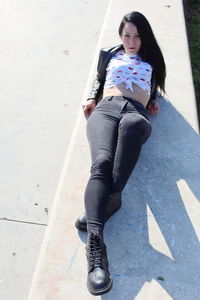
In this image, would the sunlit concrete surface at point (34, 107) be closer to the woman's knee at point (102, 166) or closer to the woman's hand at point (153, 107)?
the woman's knee at point (102, 166)

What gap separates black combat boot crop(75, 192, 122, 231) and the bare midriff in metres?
0.87

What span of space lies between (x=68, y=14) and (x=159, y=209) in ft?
11.0

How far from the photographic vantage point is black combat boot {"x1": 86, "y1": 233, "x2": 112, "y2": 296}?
214 cm

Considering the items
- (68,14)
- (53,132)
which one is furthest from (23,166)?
(68,14)

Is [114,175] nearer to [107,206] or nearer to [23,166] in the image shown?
[107,206]

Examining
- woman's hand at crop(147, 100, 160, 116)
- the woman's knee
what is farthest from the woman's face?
the woman's knee

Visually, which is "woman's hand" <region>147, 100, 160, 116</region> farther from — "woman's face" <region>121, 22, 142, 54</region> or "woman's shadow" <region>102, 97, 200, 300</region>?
"woman's face" <region>121, 22, 142, 54</region>

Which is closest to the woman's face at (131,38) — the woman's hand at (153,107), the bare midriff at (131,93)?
the bare midriff at (131,93)

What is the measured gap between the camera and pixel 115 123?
275 centimetres

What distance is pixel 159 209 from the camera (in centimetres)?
271

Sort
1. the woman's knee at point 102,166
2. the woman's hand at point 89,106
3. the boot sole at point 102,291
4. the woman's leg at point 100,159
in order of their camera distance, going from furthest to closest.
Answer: the woman's hand at point 89,106 < the woman's knee at point 102,166 < the woman's leg at point 100,159 < the boot sole at point 102,291

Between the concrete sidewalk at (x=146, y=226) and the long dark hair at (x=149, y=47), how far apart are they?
1.18ft

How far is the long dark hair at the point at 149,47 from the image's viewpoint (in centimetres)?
305

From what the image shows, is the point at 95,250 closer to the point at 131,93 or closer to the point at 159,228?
the point at 159,228
